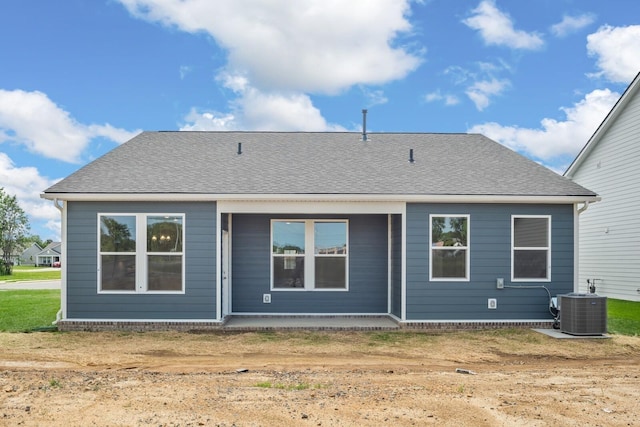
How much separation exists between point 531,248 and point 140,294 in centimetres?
793

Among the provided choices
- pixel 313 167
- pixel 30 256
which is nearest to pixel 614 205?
pixel 313 167

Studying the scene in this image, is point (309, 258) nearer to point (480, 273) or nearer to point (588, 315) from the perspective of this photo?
point (480, 273)

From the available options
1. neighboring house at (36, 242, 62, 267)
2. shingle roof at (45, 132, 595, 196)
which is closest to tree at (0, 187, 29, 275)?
neighboring house at (36, 242, 62, 267)

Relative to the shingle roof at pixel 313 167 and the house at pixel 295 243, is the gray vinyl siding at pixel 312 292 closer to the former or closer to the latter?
the house at pixel 295 243

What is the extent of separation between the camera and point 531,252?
35.3 ft

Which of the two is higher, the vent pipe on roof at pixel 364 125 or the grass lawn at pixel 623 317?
the vent pipe on roof at pixel 364 125

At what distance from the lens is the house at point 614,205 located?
16125 millimetres

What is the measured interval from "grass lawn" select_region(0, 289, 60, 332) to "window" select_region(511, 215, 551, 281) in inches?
379

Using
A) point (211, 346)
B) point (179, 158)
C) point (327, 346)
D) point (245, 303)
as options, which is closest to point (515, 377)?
point (327, 346)

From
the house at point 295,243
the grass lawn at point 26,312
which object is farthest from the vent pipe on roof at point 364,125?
the grass lawn at point 26,312

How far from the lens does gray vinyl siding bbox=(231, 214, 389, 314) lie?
1159cm

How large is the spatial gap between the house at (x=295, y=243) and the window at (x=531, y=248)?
0.07 ft

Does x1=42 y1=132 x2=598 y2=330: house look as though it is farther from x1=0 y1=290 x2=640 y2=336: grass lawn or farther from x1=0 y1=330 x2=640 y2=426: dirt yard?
x1=0 y1=290 x2=640 y2=336: grass lawn

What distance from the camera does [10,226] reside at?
4916 centimetres
